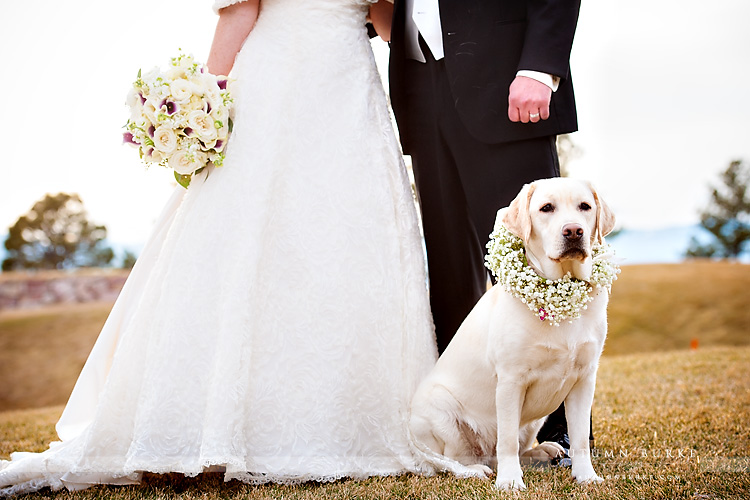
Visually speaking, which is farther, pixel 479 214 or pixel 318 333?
pixel 479 214

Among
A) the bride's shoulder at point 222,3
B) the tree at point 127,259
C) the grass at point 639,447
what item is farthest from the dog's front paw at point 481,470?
the tree at point 127,259

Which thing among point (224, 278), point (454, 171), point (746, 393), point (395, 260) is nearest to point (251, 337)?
point (224, 278)

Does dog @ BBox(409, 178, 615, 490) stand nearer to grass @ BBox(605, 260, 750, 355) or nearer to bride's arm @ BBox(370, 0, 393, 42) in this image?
bride's arm @ BBox(370, 0, 393, 42)

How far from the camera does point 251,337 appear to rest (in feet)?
10.0

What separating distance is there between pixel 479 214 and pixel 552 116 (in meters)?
0.58

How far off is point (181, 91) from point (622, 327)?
15.3 meters

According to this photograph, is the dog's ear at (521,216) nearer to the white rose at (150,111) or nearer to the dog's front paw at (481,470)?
the dog's front paw at (481,470)

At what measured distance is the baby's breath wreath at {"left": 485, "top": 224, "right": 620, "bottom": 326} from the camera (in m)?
2.61

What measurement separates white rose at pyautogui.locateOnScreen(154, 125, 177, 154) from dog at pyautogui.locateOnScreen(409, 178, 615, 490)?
1552 mm

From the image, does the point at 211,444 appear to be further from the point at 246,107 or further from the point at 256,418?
the point at 246,107

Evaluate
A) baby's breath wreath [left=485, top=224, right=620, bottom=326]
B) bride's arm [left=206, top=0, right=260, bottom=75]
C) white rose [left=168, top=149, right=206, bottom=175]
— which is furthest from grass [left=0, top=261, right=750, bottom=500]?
bride's arm [left=206, top=0, right=260, bottom=75]

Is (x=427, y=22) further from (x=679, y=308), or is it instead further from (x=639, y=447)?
(x=679, y=308)

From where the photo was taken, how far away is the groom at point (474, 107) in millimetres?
3035

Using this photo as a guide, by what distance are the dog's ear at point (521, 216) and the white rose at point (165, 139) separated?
158 cm
